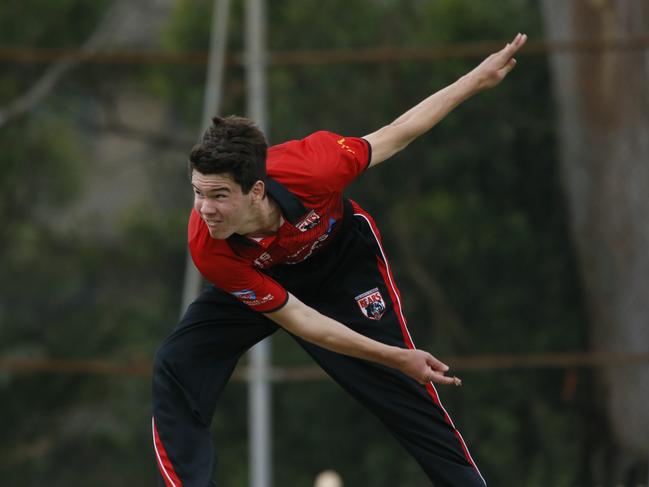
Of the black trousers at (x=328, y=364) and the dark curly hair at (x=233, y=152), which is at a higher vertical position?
the dark curly hair at (x=233, y=152)

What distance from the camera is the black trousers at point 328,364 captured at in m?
4.03

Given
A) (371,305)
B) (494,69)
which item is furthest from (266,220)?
(494,69)

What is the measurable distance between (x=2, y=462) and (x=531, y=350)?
13.7 ft

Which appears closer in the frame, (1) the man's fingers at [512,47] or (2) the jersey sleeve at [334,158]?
(2) the jersey sleeve at [334,158]

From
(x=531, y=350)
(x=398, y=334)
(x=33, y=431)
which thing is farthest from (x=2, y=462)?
(x=398, y=334)

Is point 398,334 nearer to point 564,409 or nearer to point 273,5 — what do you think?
point 564,409

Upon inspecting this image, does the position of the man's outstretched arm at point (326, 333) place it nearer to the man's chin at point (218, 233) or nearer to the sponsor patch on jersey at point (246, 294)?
the sponsor patch on jersey at point (246, 294)

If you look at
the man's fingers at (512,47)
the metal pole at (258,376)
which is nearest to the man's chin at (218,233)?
the man's fingers at (512,47)

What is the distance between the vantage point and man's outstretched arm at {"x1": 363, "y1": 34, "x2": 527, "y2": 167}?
4047 millimetres

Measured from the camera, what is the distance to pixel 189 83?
34.4 feet

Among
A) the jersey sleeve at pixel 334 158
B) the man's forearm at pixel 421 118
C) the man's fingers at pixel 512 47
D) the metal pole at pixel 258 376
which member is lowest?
the metal pole at pixel 258 376

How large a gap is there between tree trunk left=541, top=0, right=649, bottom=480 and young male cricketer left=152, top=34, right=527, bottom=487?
179 inches

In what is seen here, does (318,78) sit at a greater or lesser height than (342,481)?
greater

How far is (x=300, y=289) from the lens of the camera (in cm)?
414
